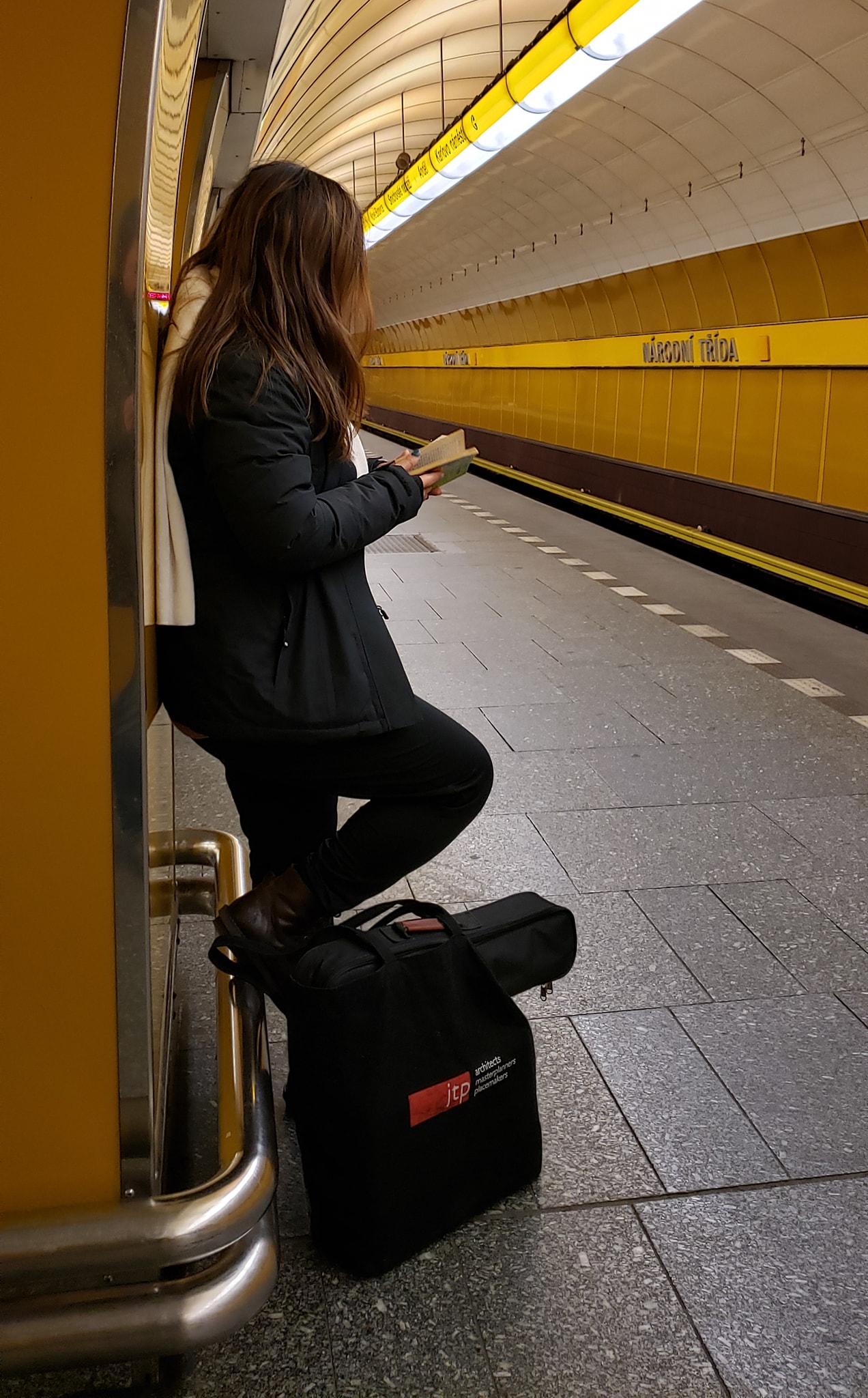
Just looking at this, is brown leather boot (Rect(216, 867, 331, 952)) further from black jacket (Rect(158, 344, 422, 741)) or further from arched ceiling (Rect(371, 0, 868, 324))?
arched ceiling (Rect(371, 0, 868, 324))

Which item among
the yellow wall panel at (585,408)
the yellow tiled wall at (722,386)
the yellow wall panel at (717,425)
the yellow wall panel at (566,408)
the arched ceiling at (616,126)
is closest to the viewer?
the arched ceiling at (616,126)

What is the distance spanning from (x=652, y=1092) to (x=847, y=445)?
315 inches

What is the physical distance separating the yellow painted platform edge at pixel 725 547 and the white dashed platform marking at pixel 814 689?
252 cm

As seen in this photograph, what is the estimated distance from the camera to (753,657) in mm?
7008

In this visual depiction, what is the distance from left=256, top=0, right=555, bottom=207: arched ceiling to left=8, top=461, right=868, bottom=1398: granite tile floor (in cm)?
751

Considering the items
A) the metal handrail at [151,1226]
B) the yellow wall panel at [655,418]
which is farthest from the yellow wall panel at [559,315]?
the metal handrail at [151,1226]

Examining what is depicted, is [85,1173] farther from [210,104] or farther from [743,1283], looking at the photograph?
[210,104]

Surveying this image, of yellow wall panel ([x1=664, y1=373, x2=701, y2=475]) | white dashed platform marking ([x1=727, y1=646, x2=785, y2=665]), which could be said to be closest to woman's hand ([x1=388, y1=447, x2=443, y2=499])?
white dashed platform marking ([x1=727, y1=646, x2=785, y2=665])

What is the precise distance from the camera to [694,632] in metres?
7.66

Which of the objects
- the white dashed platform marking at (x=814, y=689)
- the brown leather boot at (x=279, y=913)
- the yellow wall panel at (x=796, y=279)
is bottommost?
the white dashed platform marking at (x=814, y=689)

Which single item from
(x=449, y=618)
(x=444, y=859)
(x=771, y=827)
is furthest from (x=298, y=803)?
(x=449, y=618)

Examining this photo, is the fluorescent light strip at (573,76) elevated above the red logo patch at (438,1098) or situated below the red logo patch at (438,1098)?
Answer: above

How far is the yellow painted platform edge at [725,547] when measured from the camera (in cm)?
914

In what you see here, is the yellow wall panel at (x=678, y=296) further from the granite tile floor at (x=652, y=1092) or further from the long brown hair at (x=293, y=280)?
the long brown hair at (x=293, y=280)
